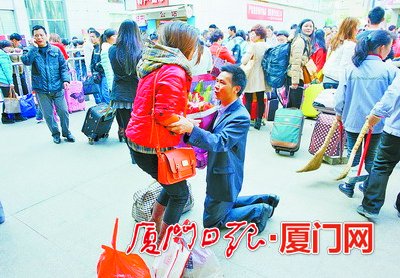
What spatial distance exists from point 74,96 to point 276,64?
3696 millimetres

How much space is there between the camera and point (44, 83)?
3.77 metres

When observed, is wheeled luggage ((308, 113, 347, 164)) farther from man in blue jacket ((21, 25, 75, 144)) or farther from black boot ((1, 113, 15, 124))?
black boot ((1, 113, 15, 124))

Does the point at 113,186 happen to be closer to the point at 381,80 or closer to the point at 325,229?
the point at 325,229

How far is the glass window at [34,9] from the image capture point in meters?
11.2

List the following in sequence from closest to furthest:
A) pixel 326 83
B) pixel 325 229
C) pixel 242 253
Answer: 1. pixel 242 253
2. pixel 325 229
3. pixel 326 83

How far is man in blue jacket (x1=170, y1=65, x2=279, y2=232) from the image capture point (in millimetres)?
1550

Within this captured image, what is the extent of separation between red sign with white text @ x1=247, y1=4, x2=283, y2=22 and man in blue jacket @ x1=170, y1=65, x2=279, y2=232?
34.2 ft

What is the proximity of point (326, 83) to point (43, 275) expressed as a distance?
343 centimetres

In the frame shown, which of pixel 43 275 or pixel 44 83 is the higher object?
pixel 44 83

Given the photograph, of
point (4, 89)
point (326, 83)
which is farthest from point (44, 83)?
point (326, 83)

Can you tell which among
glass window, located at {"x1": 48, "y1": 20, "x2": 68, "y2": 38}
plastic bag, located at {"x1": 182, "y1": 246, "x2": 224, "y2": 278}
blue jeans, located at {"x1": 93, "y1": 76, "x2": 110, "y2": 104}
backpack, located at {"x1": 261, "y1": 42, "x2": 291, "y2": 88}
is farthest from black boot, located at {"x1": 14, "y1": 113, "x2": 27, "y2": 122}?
glass window, located at {"x1": 48, "y1": 20, "x2": 68, "y2": 38}

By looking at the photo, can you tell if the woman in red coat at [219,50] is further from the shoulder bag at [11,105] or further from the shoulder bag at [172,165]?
the shoulder bag at [11,105]

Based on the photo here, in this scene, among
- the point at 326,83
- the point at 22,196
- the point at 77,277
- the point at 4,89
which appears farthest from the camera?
the point at 4,89

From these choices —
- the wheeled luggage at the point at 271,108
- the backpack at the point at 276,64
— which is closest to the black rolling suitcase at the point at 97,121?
the backpack at the point at 276,64
